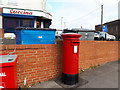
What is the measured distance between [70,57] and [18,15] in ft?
26.5

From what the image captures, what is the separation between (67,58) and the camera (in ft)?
9.53

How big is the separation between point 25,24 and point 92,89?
8.58 metres

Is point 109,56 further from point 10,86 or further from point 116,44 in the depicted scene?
point 10,86

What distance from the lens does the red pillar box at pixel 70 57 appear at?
2824 millimetres

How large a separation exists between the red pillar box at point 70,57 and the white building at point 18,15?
23.7 feet

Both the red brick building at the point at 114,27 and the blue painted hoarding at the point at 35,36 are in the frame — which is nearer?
the blue painted hoarding at the point at 35,36

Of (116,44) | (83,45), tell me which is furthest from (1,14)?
(116,44)

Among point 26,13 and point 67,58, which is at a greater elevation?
point 26,13

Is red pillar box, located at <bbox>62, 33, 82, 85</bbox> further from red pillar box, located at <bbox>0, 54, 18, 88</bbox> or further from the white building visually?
the white building

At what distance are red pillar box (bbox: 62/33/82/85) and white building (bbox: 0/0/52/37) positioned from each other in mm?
7227

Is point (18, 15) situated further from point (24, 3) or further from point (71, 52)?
point (71, 52)

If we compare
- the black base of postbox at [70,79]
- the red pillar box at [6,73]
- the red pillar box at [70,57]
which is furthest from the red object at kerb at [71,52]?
the red pillar box at [6,73]

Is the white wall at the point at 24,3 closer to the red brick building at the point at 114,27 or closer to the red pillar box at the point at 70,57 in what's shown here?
the red pillar box at the point at 70,57

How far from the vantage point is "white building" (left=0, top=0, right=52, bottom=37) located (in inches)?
326
